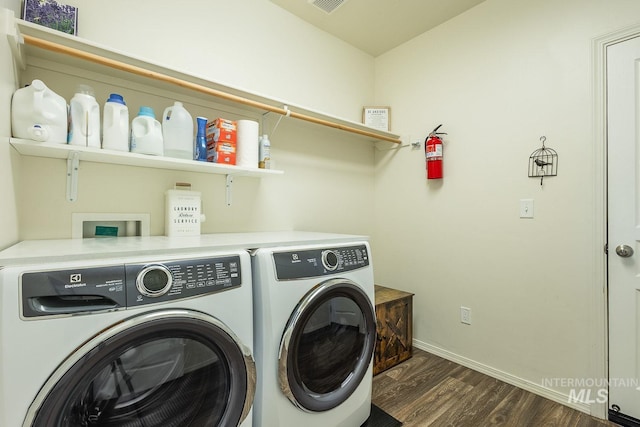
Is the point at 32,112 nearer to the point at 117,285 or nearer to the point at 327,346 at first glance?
the point at 117,285

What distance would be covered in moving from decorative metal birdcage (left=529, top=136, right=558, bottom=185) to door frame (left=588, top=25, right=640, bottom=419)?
0.18 metres

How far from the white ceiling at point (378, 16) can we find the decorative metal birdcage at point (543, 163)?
3.83ft

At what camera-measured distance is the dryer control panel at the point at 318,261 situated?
3.91 ft

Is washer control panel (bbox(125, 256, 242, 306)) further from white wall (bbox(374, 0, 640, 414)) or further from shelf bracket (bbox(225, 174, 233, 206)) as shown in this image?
white wall (bbox(374, 0, 640, 414))

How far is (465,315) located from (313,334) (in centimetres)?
142

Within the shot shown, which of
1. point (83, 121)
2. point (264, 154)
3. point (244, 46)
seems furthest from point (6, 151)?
point (244, 46)

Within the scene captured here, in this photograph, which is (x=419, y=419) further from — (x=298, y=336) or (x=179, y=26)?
(x=179, y=26)

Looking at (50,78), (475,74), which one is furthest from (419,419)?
(50,78)

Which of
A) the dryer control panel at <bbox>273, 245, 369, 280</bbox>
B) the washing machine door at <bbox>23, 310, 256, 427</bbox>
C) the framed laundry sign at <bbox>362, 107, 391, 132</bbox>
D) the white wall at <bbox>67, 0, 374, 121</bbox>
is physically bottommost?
the washing machine door at <bbox>23, 310, 256, 427</bbox>

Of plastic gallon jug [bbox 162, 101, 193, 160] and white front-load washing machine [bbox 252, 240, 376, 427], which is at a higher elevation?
plastic gallon jug [bbox 162, 101, 193, 160]

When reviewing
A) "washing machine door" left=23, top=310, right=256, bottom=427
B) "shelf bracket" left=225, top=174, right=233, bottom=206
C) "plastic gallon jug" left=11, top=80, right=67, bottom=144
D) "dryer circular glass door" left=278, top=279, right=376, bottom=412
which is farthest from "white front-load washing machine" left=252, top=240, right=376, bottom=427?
"plastic gallon jug" left=11, top=80, right=67, bottom=144

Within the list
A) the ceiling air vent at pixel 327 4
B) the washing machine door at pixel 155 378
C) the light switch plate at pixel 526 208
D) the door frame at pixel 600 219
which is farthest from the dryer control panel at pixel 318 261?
the ceiling air vent at pixel 327 4

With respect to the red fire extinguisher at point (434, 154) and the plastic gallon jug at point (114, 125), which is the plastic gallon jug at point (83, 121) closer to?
the plastic gallon jug at point (114, 125)

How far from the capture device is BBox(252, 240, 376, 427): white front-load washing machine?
3.71ft
